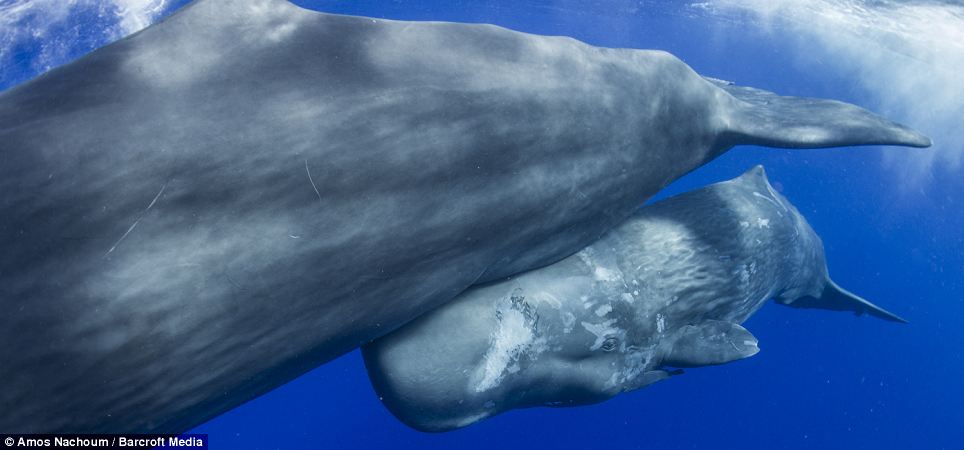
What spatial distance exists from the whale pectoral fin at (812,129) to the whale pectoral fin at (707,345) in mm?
1982

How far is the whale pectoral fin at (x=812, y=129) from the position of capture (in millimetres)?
6020

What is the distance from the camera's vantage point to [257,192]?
361 cm

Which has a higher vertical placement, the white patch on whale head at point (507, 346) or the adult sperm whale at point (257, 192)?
the adult sperm whale at point (257, 192)

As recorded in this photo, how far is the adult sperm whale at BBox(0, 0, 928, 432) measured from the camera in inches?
126

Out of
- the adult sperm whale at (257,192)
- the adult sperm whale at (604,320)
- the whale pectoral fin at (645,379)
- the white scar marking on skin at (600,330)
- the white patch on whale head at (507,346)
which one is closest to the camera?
the adult sperm whale at (257,192)

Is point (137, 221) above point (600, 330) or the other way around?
above

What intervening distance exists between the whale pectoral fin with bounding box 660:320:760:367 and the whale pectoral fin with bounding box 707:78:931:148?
198 centimetres

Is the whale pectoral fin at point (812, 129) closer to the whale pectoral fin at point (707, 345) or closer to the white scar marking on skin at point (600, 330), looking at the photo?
the whale pectoral fin at point (707, 345)

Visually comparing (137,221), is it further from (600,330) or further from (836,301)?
(836,301)

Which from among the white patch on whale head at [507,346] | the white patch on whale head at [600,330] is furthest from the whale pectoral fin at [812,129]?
the white patch on whale head at [507,346]

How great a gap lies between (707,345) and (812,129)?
2.48 metres

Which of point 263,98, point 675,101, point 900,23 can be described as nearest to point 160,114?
point 263,98

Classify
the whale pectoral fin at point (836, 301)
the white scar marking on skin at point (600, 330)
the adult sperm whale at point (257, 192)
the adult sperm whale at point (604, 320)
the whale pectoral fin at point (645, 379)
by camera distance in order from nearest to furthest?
the adult sperm whale at point (257, 192) < the adult sperm whale at point (604, 320) < the white scar marking on skin at point (600, 330) < the whale pectoral fin at point (645, 379) < the whale pectoral fin at point (836, 301)

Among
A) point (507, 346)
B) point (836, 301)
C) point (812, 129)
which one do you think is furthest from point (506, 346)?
point (836, 301)
